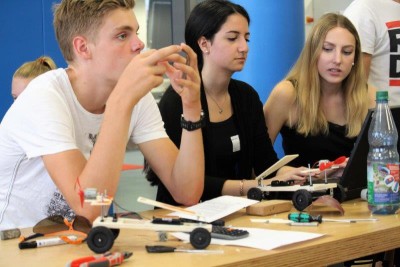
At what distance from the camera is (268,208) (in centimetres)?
207

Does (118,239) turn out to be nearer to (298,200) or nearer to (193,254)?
(193,254)

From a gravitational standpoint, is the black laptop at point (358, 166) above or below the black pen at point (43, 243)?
above

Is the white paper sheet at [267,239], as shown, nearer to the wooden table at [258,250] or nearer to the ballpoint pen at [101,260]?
the wooden table at [258,250]

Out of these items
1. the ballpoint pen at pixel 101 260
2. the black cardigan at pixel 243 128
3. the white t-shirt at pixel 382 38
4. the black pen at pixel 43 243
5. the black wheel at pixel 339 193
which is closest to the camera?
the ballpoint pen at pixel 101 260

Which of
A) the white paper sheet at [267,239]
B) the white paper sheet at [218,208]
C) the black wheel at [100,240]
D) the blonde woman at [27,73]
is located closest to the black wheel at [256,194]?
the white paper sheet at [218,208]

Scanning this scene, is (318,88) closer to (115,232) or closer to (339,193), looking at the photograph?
(339,193)

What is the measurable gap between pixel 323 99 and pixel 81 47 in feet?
4.25

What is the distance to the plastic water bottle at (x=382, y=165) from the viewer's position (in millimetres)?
1996

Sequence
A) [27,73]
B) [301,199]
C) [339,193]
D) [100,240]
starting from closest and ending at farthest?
[100,240]
[301,199]
[339,193]
[27,73]

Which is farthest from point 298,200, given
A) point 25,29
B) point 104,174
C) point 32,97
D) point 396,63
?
point 25,29

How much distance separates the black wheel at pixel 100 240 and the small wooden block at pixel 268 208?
651mm

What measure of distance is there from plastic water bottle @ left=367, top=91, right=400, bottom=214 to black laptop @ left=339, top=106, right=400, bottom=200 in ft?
0.09

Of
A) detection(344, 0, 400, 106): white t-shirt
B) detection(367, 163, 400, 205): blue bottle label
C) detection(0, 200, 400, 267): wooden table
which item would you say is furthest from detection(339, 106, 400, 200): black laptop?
detection(344, 0, 400, 106): white t-shirt

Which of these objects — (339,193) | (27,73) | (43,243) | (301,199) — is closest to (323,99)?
(339,193)
